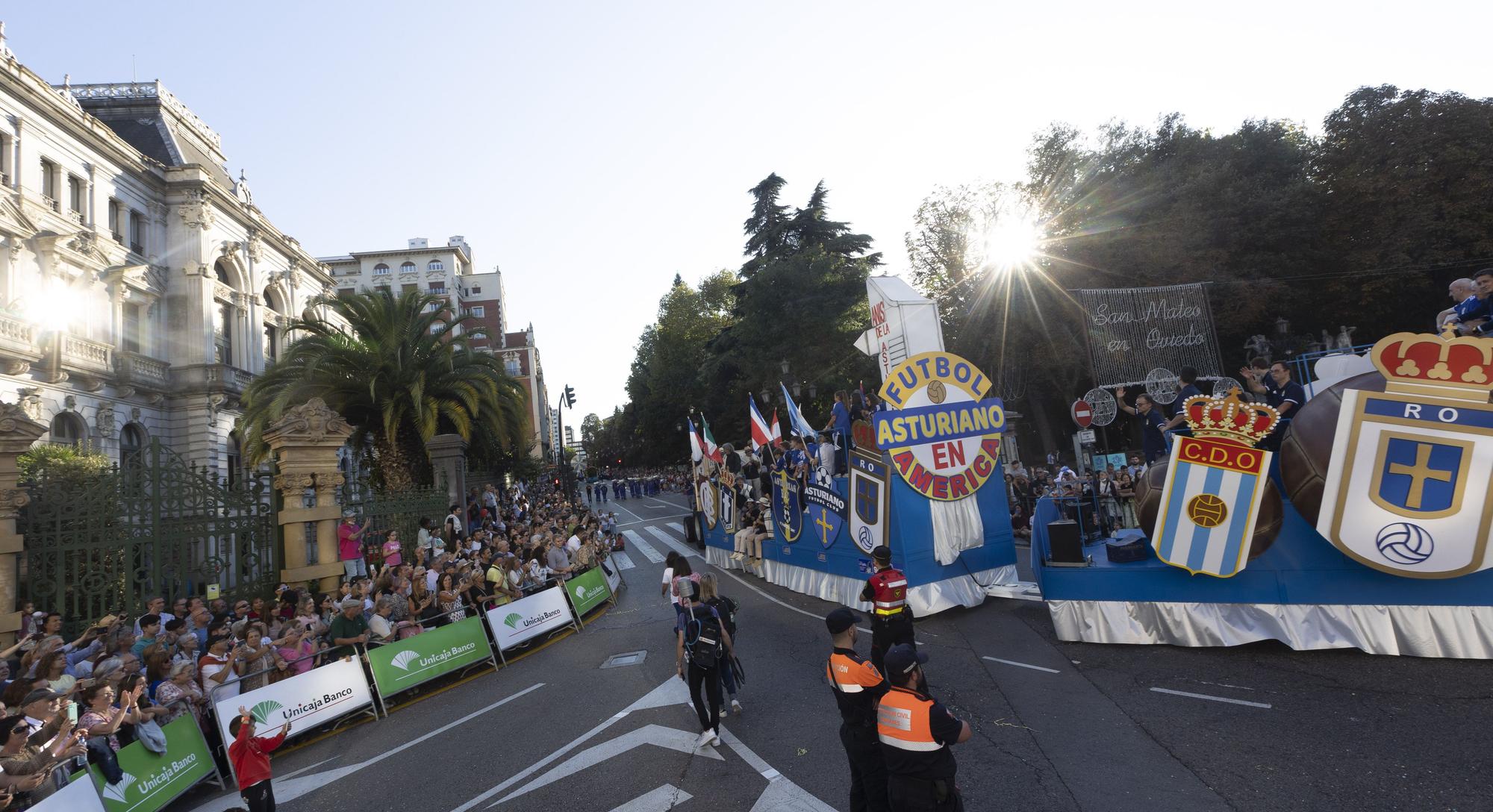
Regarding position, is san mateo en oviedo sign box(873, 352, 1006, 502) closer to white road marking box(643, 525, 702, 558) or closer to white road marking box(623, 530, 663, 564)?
white road marking box(643, 525, 702, 558)

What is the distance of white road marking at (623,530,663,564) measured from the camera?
22.8 meters

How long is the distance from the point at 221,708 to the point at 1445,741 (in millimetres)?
11335

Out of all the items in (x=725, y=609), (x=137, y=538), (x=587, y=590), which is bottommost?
(x=587, y=590)

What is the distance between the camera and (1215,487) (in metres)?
8.15

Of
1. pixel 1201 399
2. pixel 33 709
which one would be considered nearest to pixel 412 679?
pixel 33 709

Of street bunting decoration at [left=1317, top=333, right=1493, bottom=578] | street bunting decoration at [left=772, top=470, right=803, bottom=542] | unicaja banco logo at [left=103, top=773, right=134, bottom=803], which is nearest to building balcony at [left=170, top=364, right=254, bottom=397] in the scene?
street bunting decoration at [left=772, top=470, right=803, bottom=542]

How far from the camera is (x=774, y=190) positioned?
38.0 m

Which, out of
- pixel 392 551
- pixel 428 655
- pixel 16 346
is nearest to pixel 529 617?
pixel 428 655

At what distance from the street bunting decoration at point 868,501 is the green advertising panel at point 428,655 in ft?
20.7

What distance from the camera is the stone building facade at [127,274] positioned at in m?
22.1

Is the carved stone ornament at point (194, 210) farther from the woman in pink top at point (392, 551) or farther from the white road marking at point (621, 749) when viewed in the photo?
the white road marking at point (621, 749)

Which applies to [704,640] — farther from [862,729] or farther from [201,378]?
[201,378]

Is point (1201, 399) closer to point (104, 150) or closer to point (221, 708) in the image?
point (221, 708)

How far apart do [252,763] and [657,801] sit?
11.0 feet
